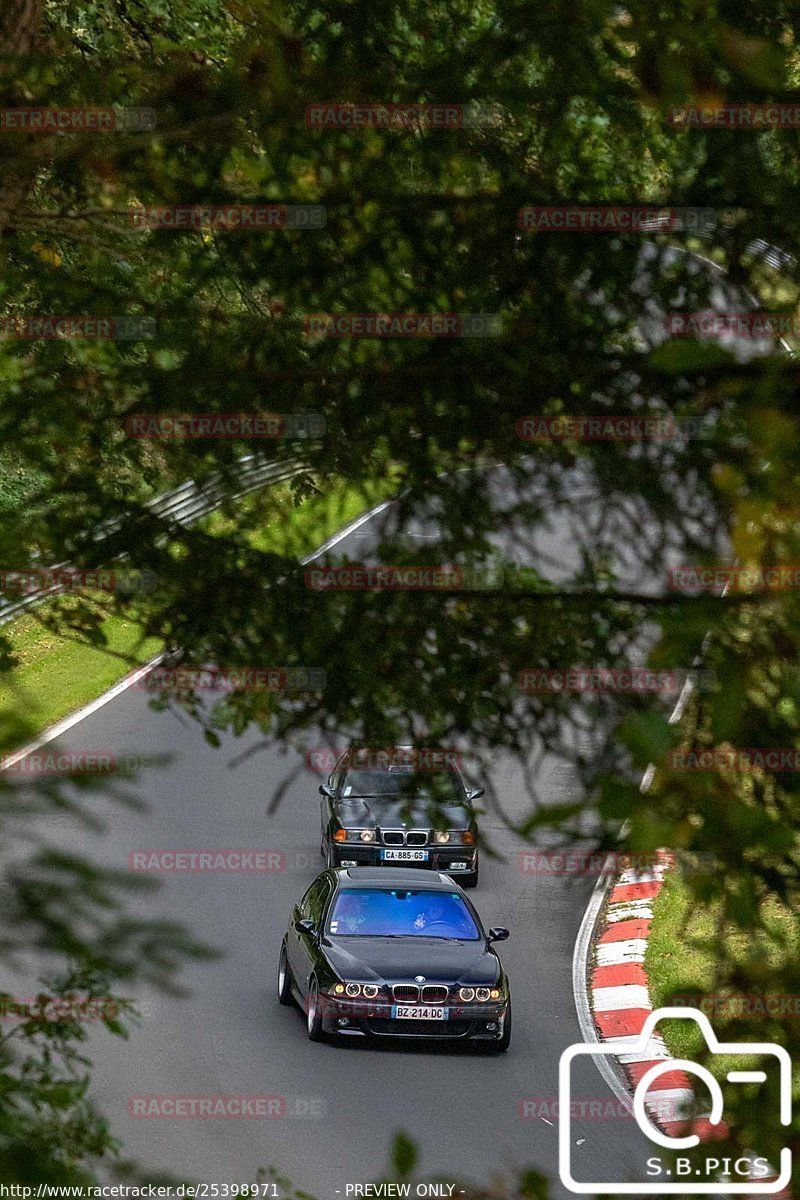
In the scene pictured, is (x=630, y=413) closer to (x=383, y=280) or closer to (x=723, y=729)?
(x=383, y=280)

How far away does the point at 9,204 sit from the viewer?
6.06 metres

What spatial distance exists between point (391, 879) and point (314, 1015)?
5.63 ft

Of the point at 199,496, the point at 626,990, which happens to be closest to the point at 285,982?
the point at 626,990

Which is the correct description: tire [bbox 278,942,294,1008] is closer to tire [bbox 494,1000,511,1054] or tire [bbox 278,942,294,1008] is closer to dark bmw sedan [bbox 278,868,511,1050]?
dark bmw sedan [bbox 278,868,511,1050]

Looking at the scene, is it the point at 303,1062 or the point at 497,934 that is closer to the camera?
the point at 303,1062

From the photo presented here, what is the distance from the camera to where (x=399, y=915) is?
13.9m

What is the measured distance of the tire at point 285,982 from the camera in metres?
14.1

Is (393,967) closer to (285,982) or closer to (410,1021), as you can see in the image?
(410,1021)

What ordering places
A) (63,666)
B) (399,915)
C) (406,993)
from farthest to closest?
(63,666) → (399,915) → (406,993)

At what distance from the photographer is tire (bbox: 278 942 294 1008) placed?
14.1 metres

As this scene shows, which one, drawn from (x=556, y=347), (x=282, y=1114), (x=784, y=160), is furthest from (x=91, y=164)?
(x=282, y=1114)

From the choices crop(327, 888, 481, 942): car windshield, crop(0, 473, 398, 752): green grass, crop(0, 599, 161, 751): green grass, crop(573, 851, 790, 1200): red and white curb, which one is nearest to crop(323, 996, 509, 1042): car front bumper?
crop(327, 888, 481, 942): car windshield

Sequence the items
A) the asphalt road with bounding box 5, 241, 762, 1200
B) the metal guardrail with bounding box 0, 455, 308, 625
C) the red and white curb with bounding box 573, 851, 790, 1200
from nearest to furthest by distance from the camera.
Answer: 1. the metal guardrail with bounding box 0, 455, 308, 625
2. the asphalt road with bounding box 5, 241, 762, 1200
3. the red and white curb with bounding box 573, 851, 790, 1200

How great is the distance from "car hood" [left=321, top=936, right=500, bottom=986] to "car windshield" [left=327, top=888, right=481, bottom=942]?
0.11 m
